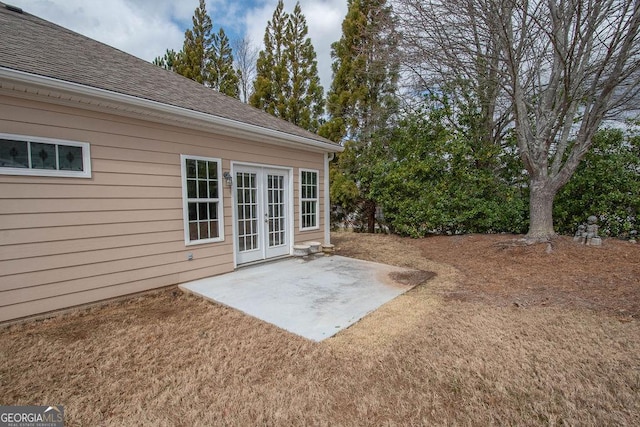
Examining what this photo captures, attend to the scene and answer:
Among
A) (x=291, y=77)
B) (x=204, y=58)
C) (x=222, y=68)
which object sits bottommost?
(x=291, y=77)

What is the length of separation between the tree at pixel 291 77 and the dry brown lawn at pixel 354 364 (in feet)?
37.3

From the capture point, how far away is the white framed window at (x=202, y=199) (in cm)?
460

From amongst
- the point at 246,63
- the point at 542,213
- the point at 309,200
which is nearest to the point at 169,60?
the point at 246,63

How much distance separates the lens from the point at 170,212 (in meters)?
4.43

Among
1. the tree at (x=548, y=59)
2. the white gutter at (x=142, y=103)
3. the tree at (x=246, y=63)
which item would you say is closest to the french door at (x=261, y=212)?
the white gutter at (x=142, y=103)

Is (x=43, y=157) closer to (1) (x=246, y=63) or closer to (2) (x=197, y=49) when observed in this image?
(2) (x=197, y=49)

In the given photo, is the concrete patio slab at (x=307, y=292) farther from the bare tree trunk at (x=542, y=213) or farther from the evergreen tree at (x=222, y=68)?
the evergreen tree at (x=222, y=68)

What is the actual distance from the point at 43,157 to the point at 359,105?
10.0 metres

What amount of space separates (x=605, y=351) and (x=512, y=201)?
639cm

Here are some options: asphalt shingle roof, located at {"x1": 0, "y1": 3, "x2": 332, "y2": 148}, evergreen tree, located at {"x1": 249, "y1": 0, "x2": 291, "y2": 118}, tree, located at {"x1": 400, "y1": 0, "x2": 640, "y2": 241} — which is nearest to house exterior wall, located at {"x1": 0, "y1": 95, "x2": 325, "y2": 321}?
asphalt shingle roof, located at {"x1": 0, "y1": 3, "x2": 332, "y2": 148}

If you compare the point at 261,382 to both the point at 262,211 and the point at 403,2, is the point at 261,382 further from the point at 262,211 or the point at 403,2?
the point at 403,2

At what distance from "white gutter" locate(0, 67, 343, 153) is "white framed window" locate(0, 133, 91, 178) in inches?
23.9

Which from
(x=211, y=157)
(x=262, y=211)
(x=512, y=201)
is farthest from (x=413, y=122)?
(x=211, y=157)

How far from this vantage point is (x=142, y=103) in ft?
12.6
